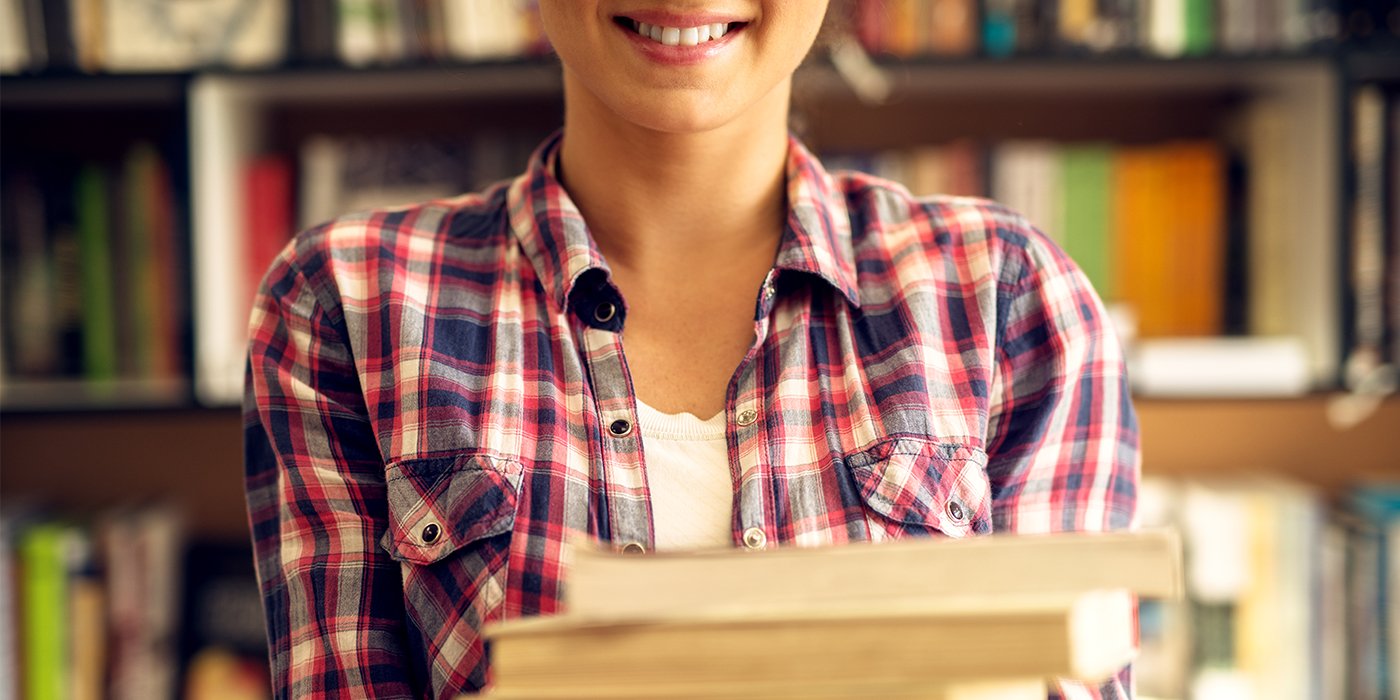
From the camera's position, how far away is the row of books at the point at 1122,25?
1.19 metres

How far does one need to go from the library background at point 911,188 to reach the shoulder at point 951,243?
497mm

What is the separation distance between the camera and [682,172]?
2.37 ft

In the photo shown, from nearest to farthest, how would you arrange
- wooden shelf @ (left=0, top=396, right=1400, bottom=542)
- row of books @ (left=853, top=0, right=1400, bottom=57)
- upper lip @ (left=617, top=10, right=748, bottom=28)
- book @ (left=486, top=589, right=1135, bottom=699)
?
book @ (left=486, top=589, right=1135, bottom=699) < upper lip @ (left=617, top=10, right=748, bottom=28) < row of books @ (left=853, top=0, right=1400, bottom=57) < wooden shelf @ (left=0, top=396, right=1400, bottom=542)

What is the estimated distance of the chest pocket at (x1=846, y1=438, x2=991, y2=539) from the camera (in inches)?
25.5

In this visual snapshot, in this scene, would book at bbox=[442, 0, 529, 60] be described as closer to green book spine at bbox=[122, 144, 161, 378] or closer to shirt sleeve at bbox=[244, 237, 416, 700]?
green book spine at bbox=[122, 144, 161, 378]

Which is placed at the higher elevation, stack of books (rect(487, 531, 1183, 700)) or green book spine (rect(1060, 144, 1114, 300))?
green book spine (rect(1060, 144, 1114, 300))

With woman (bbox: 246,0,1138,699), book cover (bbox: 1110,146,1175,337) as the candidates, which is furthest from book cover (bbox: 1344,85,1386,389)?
woman (bbox: 246,0,1138,699)

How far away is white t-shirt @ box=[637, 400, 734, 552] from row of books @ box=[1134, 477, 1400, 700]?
88cm

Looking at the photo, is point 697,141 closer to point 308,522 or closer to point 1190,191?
point 308,522

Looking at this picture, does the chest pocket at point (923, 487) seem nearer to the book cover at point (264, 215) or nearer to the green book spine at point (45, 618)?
the book cover at point (264, 215)

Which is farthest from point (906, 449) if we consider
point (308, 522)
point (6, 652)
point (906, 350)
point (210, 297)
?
point (6, 652)

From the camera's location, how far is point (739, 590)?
0.37 meters

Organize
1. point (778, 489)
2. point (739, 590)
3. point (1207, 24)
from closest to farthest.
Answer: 1. point (739, 590)
2. point (778, 489)
3. point (1207, 24)

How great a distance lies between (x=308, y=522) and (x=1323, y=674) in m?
1.26
